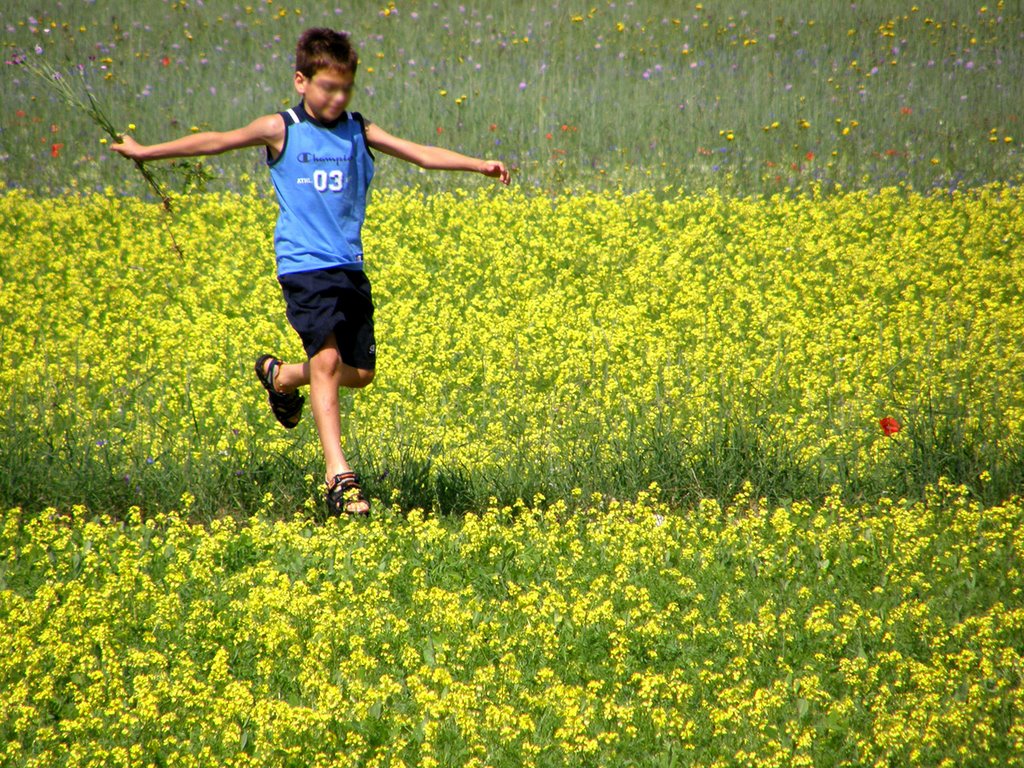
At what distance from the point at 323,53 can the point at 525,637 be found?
9.12 feet

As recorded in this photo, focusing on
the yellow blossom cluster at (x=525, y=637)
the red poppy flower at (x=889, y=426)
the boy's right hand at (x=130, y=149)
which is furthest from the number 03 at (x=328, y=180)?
the red poppy flower at (x=889, y=426)

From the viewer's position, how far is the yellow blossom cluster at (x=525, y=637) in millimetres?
3453

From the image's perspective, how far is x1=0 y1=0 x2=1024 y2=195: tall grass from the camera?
12078mm

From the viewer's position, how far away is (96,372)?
6793 millimetres

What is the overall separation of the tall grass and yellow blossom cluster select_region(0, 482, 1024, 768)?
287 inches

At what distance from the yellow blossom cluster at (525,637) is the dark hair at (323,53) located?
2.08 meters

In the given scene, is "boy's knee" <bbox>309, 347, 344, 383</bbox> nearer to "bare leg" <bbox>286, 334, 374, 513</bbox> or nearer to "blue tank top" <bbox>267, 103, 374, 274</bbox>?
"bare leg" <bbox>286, 334, 374, 513</bbox>

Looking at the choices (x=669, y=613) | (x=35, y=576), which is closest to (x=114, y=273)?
(x=35, y=576)

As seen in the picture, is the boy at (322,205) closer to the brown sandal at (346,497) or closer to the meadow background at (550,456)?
the brown sandal at (346,497)

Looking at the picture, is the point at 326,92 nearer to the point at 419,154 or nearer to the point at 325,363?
the point at 419,154

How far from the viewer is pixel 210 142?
4996mm

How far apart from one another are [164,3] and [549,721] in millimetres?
16645

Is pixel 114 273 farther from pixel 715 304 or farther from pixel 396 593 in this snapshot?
pixel 396 593

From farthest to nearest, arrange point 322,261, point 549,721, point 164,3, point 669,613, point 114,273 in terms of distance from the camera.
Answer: point 164,3 < point 114,273 < point 322,261 < point 669,613 < point 549,721
